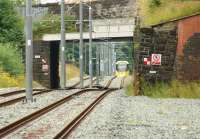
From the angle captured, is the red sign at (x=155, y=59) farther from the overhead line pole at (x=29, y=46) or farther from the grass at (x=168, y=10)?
the overhead line pole at (x=29, y=46)

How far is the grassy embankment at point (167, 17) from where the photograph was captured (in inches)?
1065

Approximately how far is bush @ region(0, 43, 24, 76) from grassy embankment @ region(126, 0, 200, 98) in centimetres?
1374

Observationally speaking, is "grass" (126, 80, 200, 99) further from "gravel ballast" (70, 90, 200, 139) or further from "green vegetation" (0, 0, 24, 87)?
"green vegetation" (0, 0, 24, 87)

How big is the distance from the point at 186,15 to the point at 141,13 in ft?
20.3

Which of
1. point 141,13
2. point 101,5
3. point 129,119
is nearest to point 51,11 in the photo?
point 101,5

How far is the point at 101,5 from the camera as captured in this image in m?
52.3

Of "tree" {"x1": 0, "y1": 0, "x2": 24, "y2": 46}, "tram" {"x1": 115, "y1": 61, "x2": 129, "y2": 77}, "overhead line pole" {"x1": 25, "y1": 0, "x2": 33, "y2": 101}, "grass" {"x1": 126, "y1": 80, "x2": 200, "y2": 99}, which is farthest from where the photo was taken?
"tram" {"x1": 115, "y1": 61, "x2": 129, "y2": 77}

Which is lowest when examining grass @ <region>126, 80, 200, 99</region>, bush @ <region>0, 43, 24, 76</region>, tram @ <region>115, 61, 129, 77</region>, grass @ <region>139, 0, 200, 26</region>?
tram @ <region>115, 61, 129, 77</region>

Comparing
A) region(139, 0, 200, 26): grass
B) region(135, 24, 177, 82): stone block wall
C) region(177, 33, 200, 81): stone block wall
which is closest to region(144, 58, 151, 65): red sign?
region(135, 24, 177, 82): stone block wall

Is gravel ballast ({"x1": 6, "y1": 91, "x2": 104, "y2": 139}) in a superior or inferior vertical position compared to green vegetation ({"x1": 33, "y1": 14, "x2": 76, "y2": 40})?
inferior

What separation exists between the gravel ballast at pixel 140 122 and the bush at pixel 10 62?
26.1 metres

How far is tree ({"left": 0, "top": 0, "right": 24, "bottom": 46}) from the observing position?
53812 mm

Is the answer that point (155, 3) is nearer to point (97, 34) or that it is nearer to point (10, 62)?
point (97, 34)

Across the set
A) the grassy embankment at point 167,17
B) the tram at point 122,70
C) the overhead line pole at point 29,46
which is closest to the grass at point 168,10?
the grassy embankment at point 167,17
